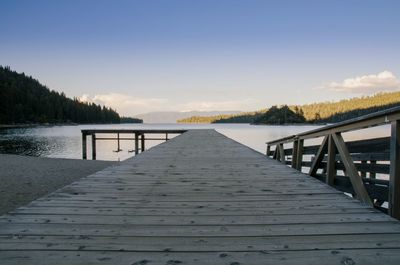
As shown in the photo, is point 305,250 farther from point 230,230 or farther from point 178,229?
point 178,229

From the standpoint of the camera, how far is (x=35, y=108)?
11131 centimetres

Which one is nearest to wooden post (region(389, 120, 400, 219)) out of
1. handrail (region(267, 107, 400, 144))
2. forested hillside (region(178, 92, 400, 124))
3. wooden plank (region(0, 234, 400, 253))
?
handrail (region(267, 107, 400, 144))

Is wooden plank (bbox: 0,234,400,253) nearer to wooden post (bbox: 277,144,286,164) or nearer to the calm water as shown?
wooden post (bbox: 277,144,286,164)

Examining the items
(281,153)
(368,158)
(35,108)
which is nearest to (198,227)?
(368,158)

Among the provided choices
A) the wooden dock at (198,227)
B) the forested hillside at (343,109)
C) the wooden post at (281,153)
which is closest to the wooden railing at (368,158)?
the wooden dock at (198,227)

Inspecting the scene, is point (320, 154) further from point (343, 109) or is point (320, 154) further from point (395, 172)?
point (343, 109)

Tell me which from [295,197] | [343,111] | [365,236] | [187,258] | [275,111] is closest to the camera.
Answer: [187,258]

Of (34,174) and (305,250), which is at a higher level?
(305,250)

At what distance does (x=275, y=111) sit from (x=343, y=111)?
131 feet

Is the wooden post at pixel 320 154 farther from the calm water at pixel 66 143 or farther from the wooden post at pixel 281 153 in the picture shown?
the calm water at pixel 66 143

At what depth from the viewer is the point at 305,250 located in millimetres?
2205

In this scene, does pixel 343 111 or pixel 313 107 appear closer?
pixel 343 111

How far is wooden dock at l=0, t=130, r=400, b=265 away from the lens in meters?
A: 2.12

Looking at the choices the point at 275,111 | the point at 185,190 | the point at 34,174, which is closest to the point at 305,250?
the point at 185,190
